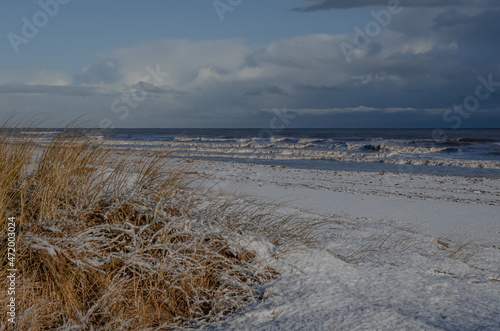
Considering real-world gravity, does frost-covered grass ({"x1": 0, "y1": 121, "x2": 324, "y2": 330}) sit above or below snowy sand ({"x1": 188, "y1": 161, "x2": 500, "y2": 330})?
above

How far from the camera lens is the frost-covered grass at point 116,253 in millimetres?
2328

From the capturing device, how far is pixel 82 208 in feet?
9.49

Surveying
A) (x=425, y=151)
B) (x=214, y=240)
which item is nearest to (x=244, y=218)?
(x=214, y=240)

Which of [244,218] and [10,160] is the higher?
[10,160]

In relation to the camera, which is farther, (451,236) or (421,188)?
(421,188)

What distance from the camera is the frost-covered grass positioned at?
233 cm

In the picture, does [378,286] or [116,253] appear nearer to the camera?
[116,253]

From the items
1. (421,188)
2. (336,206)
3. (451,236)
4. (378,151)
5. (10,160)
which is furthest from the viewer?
(378,151)

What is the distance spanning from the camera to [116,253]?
8.45ft

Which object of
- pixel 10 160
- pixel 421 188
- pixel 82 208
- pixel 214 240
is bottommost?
pixel 421 188

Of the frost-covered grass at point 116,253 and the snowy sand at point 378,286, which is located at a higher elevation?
the frost-covered grass at point 116,253

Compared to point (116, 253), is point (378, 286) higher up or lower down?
lower down

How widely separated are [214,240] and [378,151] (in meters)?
24.5

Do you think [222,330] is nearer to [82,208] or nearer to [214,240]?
[214,240]
